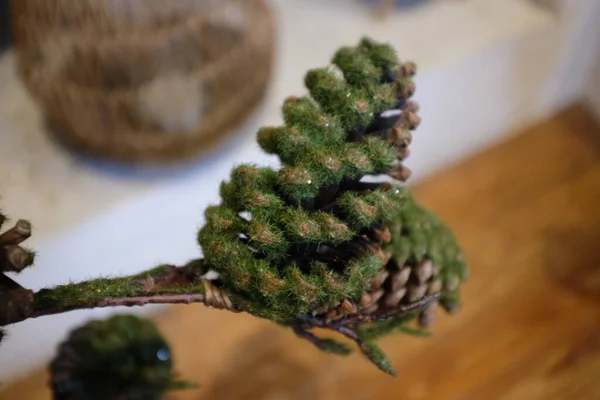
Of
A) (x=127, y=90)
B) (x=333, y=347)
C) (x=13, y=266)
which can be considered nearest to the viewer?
(x=13, y=266)

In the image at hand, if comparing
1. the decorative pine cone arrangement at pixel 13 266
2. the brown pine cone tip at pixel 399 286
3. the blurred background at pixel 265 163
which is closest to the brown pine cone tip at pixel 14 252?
the decorative pine cone arrangement at pixel 13 266

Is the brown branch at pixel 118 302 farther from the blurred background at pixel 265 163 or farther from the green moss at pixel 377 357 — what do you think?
the blurred background at pixel 265 163

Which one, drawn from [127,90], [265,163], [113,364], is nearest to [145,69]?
[127,90]

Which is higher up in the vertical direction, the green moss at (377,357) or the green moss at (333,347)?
the green moss at (333,347)

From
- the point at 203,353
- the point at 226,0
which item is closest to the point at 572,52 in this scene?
the point at 226,0

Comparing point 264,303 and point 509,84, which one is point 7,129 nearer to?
point 264,303

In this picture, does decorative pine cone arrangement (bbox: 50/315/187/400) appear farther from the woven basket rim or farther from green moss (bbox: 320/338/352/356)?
the woven basket rim

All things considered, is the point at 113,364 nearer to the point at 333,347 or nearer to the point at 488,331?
the point at 333,347
